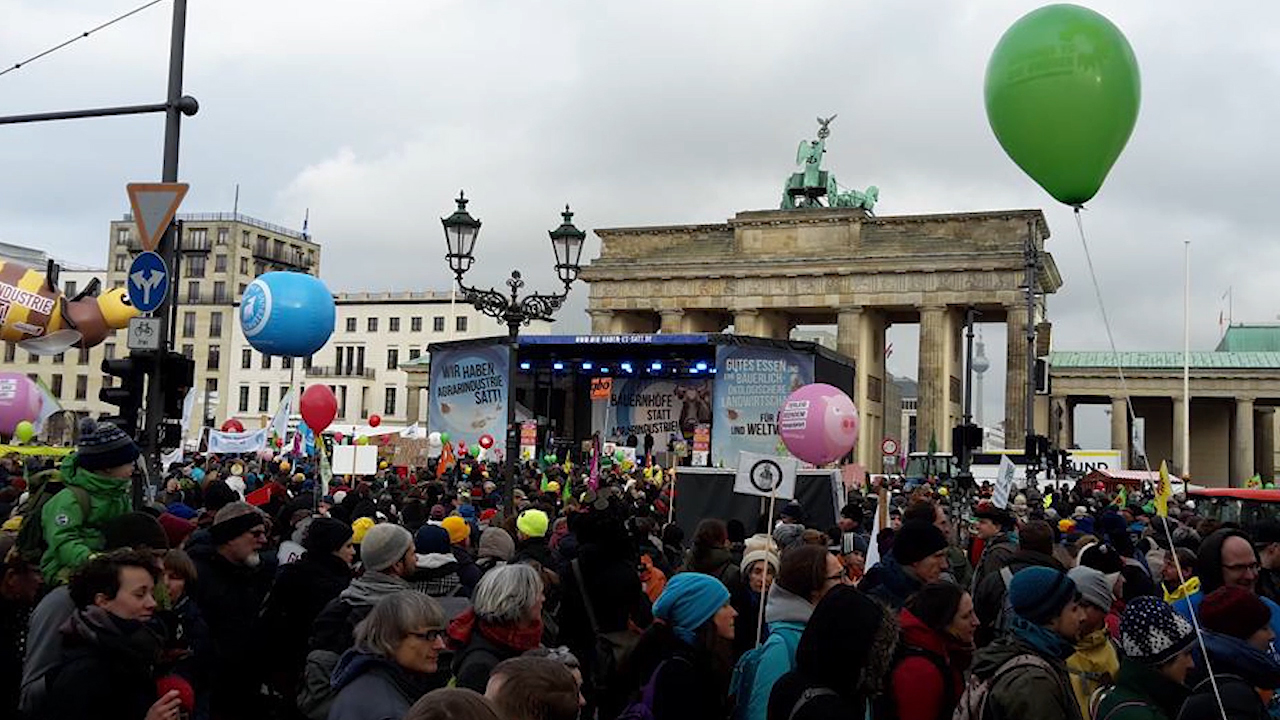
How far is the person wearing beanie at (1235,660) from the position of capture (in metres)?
3.96

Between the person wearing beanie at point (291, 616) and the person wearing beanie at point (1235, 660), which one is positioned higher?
the person wearing beanie at point (1235, 660)

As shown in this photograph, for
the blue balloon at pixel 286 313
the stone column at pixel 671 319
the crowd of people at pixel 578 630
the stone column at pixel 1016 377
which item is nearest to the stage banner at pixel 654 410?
the stone column at pixel 671 319

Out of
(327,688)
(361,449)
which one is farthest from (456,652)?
(361,449)

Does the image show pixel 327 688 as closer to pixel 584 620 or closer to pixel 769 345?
pixel 584 620

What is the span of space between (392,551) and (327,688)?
2.66 ft

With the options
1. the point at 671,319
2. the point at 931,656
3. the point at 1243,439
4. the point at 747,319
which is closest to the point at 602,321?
the point at 671,319

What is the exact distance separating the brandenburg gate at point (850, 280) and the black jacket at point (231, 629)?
178 feet

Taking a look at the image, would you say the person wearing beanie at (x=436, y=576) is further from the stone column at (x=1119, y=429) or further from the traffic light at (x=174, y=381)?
the stone column at (x=1119, y=429)

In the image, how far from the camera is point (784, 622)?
496cm

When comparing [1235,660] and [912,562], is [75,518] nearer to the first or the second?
[912,562]

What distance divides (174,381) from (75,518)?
12.4 ft

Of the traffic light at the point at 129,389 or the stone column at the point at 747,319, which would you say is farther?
the stone column at the point at 747,319

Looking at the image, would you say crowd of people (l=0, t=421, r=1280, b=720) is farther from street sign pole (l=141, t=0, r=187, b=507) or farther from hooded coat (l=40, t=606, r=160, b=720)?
street sign pole (l=141, t=0, r=187, b=507)

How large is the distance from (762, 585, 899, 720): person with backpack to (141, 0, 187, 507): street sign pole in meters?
6.74
